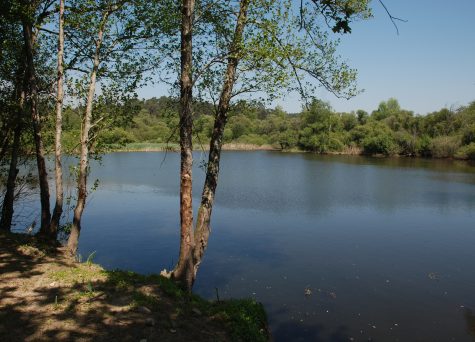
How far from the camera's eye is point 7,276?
29.2ft

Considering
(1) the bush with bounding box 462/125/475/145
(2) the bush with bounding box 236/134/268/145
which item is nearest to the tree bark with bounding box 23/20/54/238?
(1) the bush with bounding box 462/125/475/145

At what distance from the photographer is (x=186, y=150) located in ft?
33.8

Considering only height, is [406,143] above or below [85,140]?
above

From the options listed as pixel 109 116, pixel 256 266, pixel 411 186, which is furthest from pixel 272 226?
pixel 411 186

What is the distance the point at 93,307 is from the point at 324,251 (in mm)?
14281

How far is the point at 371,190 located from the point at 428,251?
62.7 feet

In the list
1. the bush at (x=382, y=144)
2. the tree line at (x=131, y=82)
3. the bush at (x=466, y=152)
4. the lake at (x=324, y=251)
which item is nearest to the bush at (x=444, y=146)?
the bush at (x=466, y=152)

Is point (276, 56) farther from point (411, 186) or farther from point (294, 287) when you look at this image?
point (411, 186)

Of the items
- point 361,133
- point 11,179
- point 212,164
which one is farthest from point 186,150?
point 361,133

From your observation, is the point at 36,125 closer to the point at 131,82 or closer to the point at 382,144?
the point at 131,82

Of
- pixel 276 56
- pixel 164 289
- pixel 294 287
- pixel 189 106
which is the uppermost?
pixel 276 56

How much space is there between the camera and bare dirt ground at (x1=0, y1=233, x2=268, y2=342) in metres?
7.01

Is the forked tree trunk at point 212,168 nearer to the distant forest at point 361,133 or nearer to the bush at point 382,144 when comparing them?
the distant forest at point 361,133

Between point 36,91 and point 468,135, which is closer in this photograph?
point 36,91
